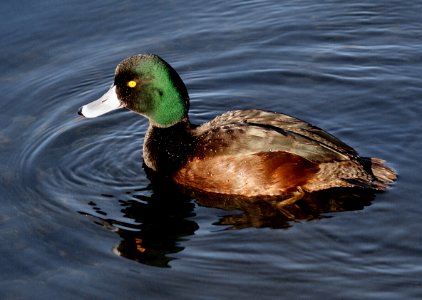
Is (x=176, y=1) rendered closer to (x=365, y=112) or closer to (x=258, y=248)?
(x=365, y=112)

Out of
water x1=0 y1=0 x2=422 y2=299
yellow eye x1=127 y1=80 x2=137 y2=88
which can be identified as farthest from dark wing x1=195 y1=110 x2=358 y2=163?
yellow eye x1=127 y1=80 x2=137 y2=88

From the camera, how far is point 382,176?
8148mm

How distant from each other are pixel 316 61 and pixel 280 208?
118 inches

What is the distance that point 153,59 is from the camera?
28.2 ft

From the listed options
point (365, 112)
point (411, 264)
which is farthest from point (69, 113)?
point (411, 264)

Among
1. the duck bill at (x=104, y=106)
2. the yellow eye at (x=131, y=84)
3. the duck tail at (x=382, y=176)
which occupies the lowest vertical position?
the duck tail at (x=382, y=176)

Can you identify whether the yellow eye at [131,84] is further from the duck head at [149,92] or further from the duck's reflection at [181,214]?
the duck's reflection at [181,214]

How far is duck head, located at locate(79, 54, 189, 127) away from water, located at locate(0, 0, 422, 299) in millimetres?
527

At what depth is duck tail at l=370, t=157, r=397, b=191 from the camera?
8.10m

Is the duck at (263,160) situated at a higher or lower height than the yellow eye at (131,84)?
lower

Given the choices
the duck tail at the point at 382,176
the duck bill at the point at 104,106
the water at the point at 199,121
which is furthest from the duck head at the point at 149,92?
the duck tail at the point at 382,176

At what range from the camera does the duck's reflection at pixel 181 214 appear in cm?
754

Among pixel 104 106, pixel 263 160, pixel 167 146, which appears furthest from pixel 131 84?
pixel 263 160

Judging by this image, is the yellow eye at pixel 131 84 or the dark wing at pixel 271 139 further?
the yellow eye at pixel 131 84
